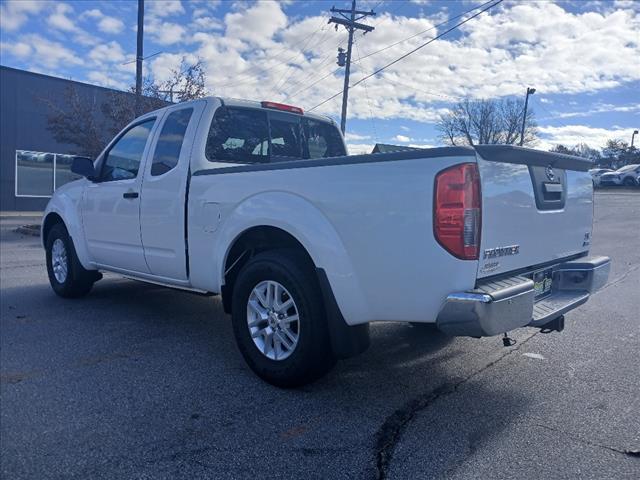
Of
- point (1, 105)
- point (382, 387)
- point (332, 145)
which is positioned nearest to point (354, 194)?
point (382, 387)

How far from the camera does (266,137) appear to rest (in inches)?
208

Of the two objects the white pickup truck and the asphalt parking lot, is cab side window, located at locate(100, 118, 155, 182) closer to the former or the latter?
the white pickup truck

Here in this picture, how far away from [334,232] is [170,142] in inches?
92.9

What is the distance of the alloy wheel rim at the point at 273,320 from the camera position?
12.2ft

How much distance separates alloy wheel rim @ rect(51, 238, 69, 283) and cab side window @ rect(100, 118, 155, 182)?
4.10 ft

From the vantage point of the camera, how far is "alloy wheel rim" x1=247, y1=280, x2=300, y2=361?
12.2ft

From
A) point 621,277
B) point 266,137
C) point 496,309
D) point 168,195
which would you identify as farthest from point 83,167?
point 621,277

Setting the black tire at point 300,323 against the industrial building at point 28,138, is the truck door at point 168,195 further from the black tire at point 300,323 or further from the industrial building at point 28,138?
the industrial building at point 28,138

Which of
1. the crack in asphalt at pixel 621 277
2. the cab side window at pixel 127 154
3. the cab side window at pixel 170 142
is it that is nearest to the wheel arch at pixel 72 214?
the cab side window at pixel 127 154

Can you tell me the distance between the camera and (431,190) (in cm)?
296

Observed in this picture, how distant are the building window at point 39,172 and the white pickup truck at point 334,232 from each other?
19619mm

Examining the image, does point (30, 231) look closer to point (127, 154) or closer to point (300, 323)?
point (127, 154)

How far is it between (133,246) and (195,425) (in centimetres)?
255

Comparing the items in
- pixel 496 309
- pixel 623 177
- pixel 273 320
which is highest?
pixel 623 177
